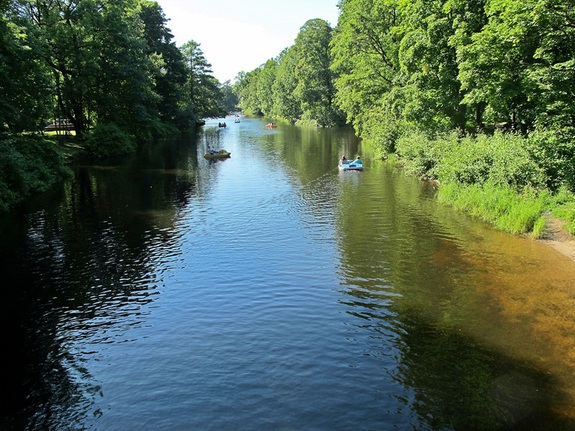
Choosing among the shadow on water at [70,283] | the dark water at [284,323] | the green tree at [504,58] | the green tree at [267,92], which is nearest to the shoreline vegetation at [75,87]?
the shadow on water at [70,283]

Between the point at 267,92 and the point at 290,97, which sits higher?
the point at 267,92

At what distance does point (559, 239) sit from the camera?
17562 millimetres

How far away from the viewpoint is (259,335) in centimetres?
1188

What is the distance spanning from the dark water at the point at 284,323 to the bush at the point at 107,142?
25271 mm

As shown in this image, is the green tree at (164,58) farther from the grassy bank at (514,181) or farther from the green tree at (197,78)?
the grassy bank at (514,181)

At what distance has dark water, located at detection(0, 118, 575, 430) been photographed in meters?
9.05

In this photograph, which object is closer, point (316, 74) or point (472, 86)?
point (472, 86)

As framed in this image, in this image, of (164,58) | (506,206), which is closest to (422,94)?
(506,206)

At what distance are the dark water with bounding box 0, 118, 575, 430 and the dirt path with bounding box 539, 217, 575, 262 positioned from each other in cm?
48

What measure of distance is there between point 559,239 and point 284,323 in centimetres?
1174

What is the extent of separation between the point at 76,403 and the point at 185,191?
22307 millimetres

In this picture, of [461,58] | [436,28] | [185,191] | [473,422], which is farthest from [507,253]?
[185,191]

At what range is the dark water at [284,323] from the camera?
9.05m

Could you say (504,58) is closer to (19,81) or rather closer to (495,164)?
(495,164)
